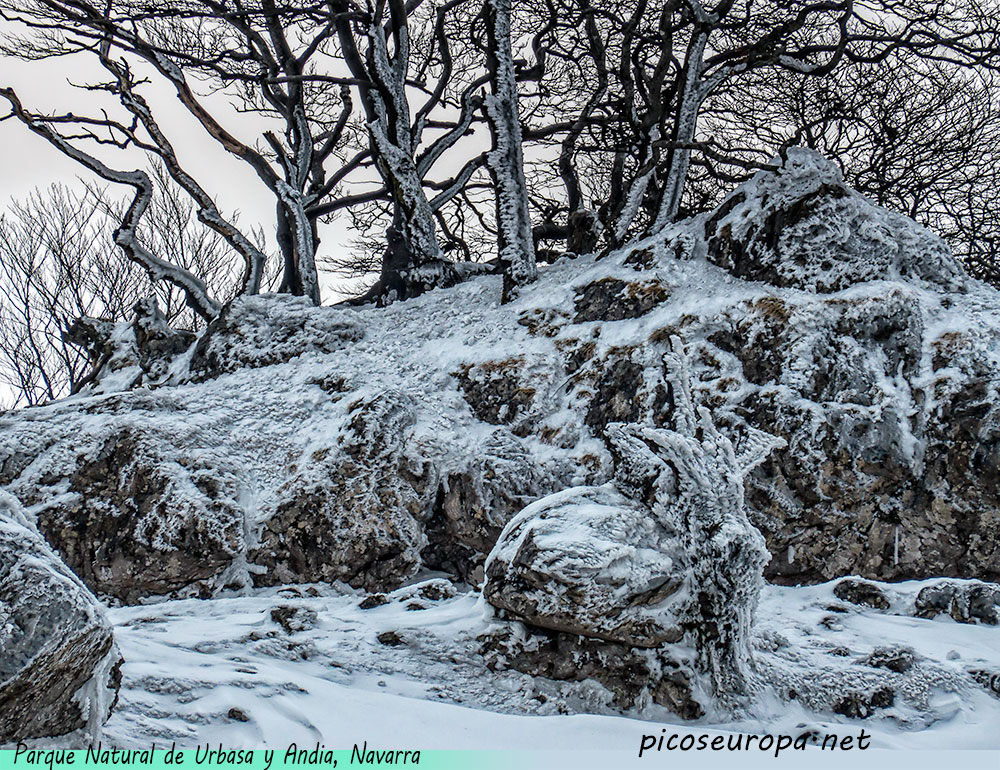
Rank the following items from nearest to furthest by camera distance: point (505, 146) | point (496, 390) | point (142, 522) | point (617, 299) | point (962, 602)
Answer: point (962, 602) < point (142, 522) < point (496, 390) < point (617, 299) < point (505, 146)

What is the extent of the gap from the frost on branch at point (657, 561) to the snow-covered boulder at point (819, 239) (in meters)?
2.97

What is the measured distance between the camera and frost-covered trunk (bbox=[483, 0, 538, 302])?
816 centimetres

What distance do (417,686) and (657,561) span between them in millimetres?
1225

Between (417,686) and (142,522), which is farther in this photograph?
(142,522)

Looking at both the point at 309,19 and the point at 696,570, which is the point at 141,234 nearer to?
the point at 309,19

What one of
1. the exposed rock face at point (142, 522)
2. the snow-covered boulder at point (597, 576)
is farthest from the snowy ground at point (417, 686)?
the exposed rock face at point (142, 522)

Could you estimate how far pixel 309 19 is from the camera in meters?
9.00

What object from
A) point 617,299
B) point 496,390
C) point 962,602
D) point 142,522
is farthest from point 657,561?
point 142,522

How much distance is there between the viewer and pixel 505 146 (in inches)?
326

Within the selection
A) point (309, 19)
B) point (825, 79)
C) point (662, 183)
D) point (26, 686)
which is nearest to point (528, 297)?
point (662, 183)

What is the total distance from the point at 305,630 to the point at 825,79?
903 centimetres

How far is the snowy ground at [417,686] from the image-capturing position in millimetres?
2771

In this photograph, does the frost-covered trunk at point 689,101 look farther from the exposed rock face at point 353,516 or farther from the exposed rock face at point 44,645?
the exposed rock face at point 44,645
